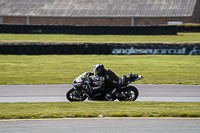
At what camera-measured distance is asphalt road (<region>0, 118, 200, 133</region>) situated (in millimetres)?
6504

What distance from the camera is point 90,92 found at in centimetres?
1011

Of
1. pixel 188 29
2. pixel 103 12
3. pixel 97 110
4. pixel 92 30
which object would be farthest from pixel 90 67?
pixel 103 12

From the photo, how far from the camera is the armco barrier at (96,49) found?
2336 cm

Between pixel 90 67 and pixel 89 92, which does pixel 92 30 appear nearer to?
pixel 90 67

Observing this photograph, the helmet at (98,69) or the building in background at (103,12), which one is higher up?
the building in background at (103,12)

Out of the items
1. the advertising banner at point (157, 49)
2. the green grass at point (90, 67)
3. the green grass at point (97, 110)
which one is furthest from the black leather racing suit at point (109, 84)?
the advertising banner at point (157, 49)

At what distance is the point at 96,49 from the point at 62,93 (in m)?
12.1

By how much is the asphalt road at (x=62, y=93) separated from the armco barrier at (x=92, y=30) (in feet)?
54.4

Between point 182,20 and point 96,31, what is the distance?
1532cm

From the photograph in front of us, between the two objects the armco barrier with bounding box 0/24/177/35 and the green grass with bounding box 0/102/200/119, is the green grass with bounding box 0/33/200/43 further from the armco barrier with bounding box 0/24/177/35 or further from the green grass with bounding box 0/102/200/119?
the green grass with bounding box 0/102/200/119

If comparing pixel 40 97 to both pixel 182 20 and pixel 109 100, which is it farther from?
pixel 182 20

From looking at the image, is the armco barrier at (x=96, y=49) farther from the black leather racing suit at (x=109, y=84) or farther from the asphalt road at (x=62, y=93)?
the black leather racing suit at (x=109, y=84)

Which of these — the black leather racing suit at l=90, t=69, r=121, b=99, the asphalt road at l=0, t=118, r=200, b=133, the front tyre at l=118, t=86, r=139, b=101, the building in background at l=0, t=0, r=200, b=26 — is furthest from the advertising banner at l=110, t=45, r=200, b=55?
the building in background at l=0, t=0, r=200, b=26

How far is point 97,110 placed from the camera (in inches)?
323
